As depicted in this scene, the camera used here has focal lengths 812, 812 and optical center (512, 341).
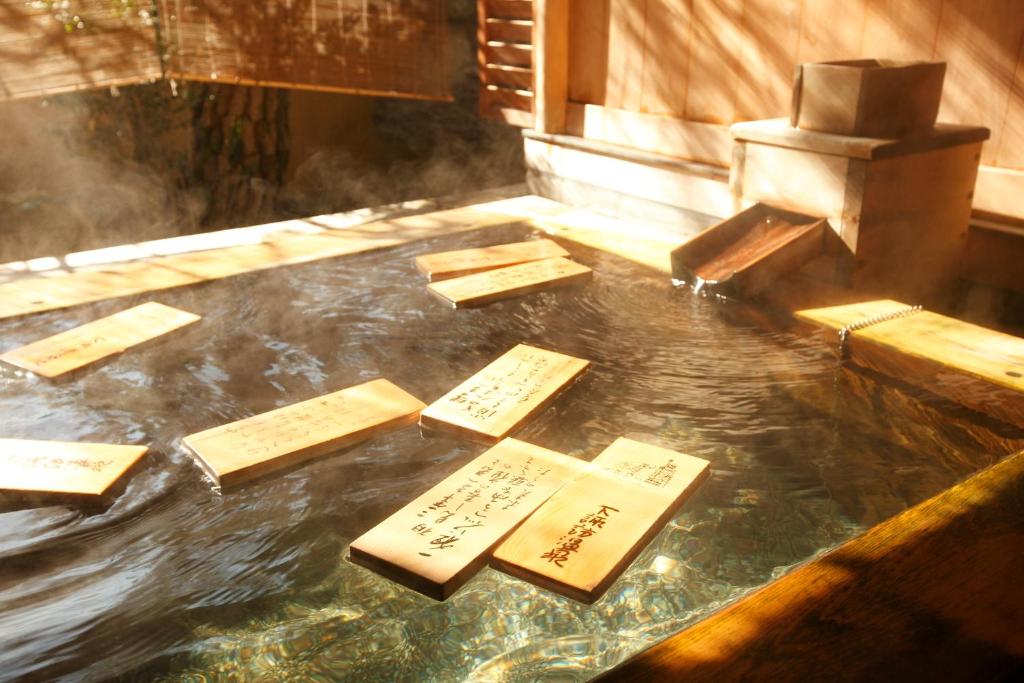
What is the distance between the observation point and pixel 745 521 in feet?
5.16

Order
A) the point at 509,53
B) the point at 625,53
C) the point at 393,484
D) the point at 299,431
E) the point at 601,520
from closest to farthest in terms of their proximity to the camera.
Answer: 1. the point at 601,520
2. the point at 393,484
3. the point at 299,431
4. the point at 625,53
5. the point at 509,53

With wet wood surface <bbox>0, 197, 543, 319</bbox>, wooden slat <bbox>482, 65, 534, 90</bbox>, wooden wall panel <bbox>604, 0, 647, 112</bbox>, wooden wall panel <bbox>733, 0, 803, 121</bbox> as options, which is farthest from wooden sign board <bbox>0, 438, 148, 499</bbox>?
wooden slat <bbox>482, 65, 534, 90</bbox>

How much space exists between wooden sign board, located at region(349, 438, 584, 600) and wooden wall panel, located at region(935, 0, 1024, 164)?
215 centimetres

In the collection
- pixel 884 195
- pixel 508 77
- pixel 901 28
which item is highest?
pixel 901 28

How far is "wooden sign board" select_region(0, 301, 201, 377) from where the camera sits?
226 centimetres

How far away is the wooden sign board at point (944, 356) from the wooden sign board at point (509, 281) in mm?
896

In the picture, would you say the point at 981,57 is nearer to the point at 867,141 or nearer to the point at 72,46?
the point at 867,141

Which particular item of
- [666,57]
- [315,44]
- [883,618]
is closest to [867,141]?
[666,57]

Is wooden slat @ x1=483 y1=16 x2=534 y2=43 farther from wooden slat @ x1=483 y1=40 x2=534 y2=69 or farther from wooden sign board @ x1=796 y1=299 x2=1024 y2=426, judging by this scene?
wooden sign board @ x1=796 y1=299 x2=1024 y2=426

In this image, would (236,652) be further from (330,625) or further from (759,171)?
(759,171)

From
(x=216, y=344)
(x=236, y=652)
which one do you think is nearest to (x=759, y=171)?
(x=216, y=344)

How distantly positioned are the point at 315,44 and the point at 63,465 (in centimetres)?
385

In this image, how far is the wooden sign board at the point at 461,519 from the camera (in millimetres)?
1403

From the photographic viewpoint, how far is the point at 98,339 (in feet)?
7.98
